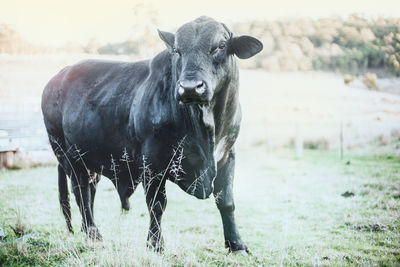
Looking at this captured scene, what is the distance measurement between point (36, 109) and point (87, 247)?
858 cm

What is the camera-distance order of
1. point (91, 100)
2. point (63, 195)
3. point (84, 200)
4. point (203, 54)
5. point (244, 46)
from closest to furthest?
point (203, 54) → point (244, 46) → point (91, 100) → point (84, 200) → point (63, 195)

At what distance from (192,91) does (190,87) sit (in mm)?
35

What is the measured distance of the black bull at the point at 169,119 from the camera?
3.28 m

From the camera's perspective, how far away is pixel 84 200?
185 inches

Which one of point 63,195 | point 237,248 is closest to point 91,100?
point 63,195

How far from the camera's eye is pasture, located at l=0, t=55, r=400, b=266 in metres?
3.61

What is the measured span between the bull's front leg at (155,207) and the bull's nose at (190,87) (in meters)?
1.13

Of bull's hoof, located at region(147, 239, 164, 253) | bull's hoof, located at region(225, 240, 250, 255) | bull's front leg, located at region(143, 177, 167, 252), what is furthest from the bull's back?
bull's hoof, located at region(225, 240, 250, 255)

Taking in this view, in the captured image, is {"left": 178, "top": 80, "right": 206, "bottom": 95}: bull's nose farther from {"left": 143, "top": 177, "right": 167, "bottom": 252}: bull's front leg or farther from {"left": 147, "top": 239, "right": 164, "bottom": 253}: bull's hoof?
{"left": 147, "top": 239, "right": 164, "bottom": 253}: bull's hoof

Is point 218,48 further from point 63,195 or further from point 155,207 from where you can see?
point 63,195

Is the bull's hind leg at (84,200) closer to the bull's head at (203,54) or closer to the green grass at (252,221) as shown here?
the green grass at (252,221)

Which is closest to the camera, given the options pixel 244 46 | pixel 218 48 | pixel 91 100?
pixel 218 48

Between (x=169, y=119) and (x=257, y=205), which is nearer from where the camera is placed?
(x=169, y=119)

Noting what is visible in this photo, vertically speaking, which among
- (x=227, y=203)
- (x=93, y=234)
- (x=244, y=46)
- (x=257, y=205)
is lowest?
(x=257, y=205)
